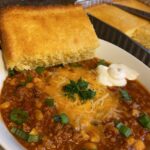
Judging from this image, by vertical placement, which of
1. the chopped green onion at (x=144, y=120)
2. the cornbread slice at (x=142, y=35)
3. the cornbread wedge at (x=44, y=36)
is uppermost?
the cornbread wedge at (x=44, y=36)

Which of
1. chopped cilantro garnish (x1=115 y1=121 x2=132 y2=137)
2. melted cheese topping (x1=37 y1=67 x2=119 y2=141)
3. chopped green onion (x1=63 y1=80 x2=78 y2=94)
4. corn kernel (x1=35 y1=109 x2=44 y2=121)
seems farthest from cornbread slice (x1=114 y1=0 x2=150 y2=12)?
corn kernel (x1=35 y1=109 x2=44 y2=121)

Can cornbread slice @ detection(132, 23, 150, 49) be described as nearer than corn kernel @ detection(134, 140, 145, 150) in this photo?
No

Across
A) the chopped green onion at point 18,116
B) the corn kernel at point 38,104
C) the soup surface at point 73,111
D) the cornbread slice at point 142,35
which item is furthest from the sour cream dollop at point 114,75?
the cornbread slice at point 142,35

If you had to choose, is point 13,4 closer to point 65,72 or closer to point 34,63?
point 34,63

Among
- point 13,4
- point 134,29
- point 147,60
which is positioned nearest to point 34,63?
point 13,4

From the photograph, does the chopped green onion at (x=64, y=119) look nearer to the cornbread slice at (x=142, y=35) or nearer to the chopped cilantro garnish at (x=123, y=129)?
the chopped cilantro garnish at (x=123, y=129)

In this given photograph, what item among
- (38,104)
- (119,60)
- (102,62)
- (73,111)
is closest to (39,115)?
(38,104)

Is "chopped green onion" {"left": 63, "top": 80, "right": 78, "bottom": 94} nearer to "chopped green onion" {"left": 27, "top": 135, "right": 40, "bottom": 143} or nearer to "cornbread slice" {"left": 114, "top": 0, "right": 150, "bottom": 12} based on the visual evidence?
"chopped green onion" {"left": 27, "top": 135, "right": 40, "bottom": 143}
